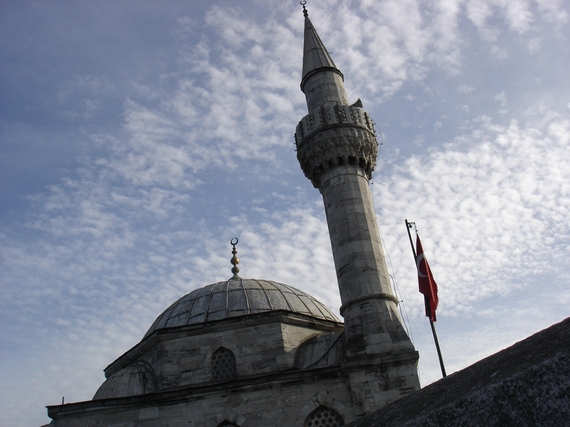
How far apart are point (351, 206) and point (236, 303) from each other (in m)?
4.16

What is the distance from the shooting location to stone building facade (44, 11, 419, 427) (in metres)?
10.5

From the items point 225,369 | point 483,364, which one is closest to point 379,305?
point 225,369

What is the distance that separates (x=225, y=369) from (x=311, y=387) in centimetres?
255

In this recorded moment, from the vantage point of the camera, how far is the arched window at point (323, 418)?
10.3 metres

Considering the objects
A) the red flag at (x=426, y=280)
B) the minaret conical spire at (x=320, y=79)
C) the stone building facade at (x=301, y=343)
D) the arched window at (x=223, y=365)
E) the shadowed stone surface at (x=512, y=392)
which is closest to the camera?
the shadowed stone surface at (x=512, y=392)

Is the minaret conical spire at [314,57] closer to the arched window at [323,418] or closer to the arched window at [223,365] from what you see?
the arched window at [223,365]

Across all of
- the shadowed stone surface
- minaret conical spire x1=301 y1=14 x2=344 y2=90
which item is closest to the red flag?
minaret conical spire x1=301 y1=14 x2=344 y2=90

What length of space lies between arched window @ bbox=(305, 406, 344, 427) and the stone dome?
3.10 meters

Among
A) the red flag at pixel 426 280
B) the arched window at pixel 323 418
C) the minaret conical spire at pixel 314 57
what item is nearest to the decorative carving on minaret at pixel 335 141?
the minaret conical spire at pixel 314 57

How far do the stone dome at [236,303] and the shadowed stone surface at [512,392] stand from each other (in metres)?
10.7

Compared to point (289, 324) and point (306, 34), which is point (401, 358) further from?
point (306, 34)

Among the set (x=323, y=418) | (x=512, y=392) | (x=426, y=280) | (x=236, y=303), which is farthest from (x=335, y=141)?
(x=512, y=392)

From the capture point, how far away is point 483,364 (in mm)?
2717

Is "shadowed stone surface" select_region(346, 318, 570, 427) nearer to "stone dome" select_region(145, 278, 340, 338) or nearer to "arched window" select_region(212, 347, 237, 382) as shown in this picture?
"arched window" select_region(212, 347, 237, 382)
